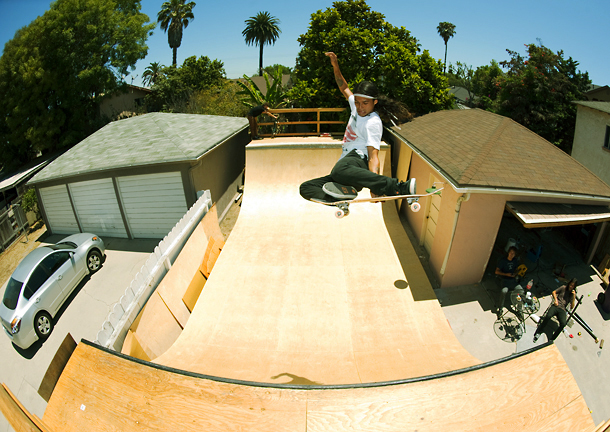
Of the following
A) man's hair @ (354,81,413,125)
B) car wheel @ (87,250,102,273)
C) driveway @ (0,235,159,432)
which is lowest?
driveway @ (0,235,159,432)

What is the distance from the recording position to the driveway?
23.4 ft

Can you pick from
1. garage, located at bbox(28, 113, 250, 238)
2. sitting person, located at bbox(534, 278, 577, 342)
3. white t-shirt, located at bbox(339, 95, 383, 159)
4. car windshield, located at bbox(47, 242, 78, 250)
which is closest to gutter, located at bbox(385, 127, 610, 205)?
sitting person, located at bbox(534, 278, 577, 342)

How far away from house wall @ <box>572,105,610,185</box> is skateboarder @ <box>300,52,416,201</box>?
14.4 metres

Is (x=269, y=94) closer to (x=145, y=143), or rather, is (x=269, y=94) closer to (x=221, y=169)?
(x=221, y=169)

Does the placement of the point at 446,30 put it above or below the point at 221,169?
above

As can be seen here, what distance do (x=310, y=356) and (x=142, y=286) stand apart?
3569 millimetres

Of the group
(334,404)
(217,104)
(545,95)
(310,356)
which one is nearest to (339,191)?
(334,404)

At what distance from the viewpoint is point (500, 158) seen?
7.48 metres

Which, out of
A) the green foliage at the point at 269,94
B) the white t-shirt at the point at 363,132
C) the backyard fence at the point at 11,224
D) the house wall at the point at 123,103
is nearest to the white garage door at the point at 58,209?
the backyard fence at the point at 11,224

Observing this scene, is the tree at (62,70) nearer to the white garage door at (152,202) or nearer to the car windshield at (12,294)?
the white garage door at (152,202)

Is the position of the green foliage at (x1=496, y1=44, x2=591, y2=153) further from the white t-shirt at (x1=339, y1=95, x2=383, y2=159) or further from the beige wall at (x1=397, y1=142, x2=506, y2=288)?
the white t-shirt at (x1=339, y1=95, x2=383, y2=159)

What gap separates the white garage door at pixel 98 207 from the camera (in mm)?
11359

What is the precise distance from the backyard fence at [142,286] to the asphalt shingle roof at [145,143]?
250cm

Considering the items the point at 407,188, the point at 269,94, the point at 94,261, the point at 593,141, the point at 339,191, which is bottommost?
the point at 94,261
